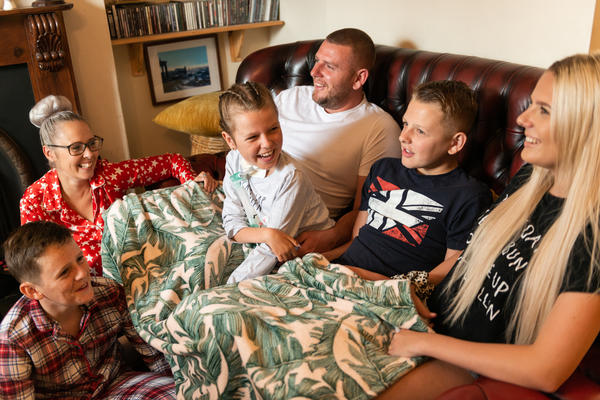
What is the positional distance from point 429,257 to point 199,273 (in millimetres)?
778

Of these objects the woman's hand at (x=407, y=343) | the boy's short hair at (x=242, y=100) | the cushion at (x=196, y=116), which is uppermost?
the boy's short hair at (x=242, y=100)

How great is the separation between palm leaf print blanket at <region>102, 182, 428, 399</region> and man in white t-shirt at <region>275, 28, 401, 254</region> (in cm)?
61

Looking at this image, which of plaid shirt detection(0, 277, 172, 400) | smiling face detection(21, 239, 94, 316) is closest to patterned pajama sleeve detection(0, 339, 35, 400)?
plaid shirt detection(0, 277, 172, 400)

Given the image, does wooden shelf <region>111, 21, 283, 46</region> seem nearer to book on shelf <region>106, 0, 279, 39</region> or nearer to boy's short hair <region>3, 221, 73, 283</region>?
book on shelf <region>106, 0, 279, 39</region>

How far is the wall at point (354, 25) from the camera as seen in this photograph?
191cm

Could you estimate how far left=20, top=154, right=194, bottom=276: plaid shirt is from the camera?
6.98 feet

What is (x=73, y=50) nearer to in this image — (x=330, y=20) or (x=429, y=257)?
(x=330, y=20)

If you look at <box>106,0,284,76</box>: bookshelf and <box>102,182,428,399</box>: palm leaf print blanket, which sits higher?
<box>106,0,284,76</box>: bookshelf

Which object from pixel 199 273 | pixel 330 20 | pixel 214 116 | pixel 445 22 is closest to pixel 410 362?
pixel 199 273

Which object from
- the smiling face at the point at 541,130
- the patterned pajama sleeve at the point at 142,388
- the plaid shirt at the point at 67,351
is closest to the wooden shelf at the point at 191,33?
the plaid shirt at the point at 67,351

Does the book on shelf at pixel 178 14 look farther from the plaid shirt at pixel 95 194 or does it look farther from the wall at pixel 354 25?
the plaid shirt at pixel 95 194

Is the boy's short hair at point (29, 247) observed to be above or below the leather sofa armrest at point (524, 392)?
above

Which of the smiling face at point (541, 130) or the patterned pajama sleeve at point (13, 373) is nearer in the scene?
the smiling face at point (541, 130)

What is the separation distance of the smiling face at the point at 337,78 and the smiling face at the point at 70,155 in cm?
97
